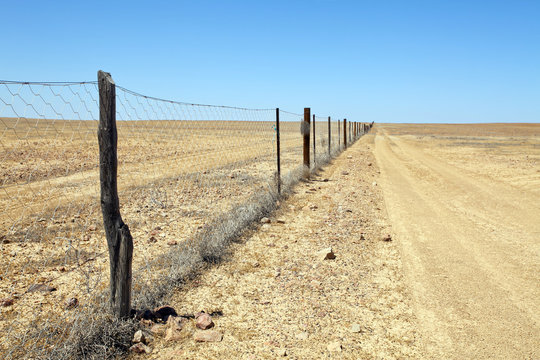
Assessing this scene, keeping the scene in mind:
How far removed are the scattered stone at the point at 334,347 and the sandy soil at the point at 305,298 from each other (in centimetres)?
2

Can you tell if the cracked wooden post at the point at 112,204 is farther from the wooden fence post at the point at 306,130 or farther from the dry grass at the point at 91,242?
the wooden fence post at the point at 306,130

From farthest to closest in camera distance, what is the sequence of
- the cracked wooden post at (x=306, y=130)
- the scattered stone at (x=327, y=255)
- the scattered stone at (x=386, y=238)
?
the cracked wooden post at (x=306, y=130) → the scattered stone at (x=386, y=238) → the scattered stone at (x=327, y=255)

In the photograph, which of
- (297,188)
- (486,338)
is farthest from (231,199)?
(486,338)

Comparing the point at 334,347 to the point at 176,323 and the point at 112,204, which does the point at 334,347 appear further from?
the point at 112,204

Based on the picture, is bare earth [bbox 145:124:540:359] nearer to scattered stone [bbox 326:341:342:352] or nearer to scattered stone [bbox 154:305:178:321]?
scattered stone [bbox 326:341:342:352]

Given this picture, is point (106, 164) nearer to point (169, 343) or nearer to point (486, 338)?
point (169, 343)

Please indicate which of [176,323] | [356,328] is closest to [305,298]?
[356,328]

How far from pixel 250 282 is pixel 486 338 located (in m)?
2.53

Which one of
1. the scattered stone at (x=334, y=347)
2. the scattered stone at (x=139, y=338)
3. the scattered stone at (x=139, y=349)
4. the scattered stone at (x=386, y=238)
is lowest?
the scattered stone at (x=334, y=347)

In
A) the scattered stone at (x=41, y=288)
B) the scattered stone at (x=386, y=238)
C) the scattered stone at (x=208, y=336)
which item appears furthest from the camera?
the scattered stone at (x=386, y=238)

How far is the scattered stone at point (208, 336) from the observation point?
3.45 metres

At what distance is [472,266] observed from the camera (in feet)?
16.8

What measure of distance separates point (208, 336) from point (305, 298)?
124 centimetres

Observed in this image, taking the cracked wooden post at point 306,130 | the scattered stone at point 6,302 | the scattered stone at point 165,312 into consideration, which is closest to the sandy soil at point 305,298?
the scattered stone at point 165,312
